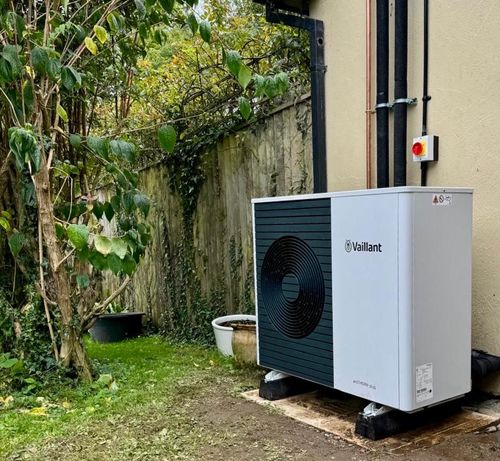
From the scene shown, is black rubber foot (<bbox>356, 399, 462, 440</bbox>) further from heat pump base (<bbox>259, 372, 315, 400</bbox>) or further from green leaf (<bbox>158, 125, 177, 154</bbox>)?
green leaf (<bbox>158, 125, 177, 154</bbox>)

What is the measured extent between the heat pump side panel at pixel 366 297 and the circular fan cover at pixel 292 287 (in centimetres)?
14

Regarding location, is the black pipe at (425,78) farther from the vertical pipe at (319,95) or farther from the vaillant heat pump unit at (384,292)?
the vertical pipe at (319,95)

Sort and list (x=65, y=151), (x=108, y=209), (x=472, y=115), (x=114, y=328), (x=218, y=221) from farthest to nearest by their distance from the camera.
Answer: (x=114, y=328)
(x=218, y=221)
(x=65, y=151)
(x=108, y=209)
(x=472, y=115)

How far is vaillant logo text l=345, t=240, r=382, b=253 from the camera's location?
210 centimetres

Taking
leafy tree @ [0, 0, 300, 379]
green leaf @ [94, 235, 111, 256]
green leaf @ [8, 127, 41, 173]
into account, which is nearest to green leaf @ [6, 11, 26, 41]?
leafy tree @ [0, 0, 300, 379]

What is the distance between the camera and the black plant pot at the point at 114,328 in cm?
524

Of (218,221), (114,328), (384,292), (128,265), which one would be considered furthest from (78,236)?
(114,328)

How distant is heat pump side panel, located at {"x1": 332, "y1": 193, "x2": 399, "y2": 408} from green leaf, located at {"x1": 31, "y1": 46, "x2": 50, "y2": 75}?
151 cm

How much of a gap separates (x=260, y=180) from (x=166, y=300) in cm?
197

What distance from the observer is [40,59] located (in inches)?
94.3

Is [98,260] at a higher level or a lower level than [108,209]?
lower

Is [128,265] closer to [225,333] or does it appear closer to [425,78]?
[225,333]

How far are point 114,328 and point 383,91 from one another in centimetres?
375

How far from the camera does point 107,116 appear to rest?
213 inches
